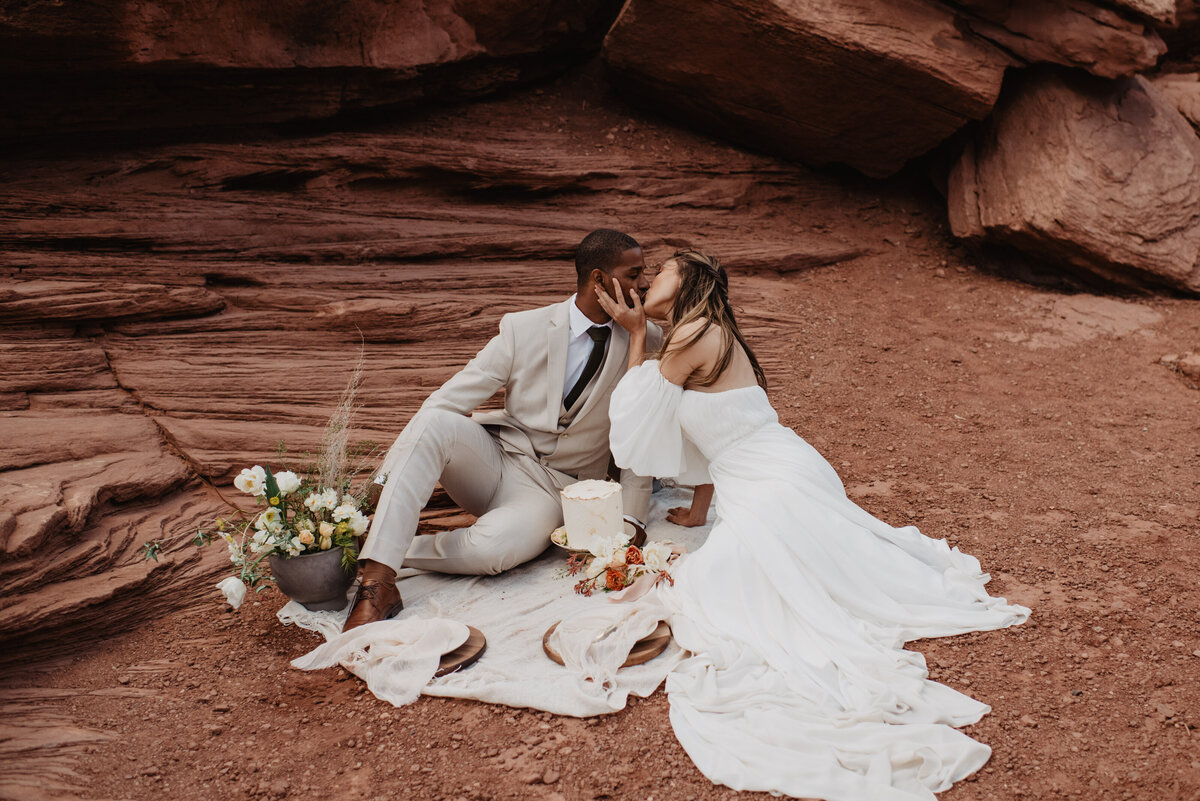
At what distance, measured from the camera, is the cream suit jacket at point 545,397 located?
4.85 metres

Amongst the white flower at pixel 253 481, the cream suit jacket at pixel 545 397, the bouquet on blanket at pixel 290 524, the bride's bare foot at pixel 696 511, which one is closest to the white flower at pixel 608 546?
the cream suit jacket at pixel 545 397

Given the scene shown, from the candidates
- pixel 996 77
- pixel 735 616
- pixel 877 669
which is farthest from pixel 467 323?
pixel 996 77

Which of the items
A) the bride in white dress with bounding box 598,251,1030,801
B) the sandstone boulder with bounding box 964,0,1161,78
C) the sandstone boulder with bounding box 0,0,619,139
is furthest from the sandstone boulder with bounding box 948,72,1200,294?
the bride in white dress with bounding box 598,251,1030,801

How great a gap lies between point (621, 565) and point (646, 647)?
621mm

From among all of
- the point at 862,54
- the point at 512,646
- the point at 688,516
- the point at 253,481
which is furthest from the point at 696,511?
the point at 862,54

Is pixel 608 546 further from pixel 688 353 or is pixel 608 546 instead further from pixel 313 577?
pixel 313 577

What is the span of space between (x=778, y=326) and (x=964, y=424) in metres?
1.90

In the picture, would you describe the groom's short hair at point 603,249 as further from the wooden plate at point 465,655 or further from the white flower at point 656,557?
the wooden plate at point 465,655

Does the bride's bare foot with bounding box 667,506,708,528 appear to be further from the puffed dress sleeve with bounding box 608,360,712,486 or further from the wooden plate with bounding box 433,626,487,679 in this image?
the wooden plate with bounding box 433,626,487,679

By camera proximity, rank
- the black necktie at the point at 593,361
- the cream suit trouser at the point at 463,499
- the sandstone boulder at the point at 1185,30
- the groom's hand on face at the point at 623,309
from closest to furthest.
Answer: the cream suit trouser at the point at 463,499, the groom's hand on face at the point at 623,309, the black necktie at the point at 593,361, the sandstone boulder at the point at 1185,30

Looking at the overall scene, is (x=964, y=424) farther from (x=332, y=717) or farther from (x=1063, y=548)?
(x=332, y=717)

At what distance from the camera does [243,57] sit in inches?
286

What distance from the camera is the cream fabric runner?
360 cm

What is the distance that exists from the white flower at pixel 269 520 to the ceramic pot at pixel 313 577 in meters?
0.17
